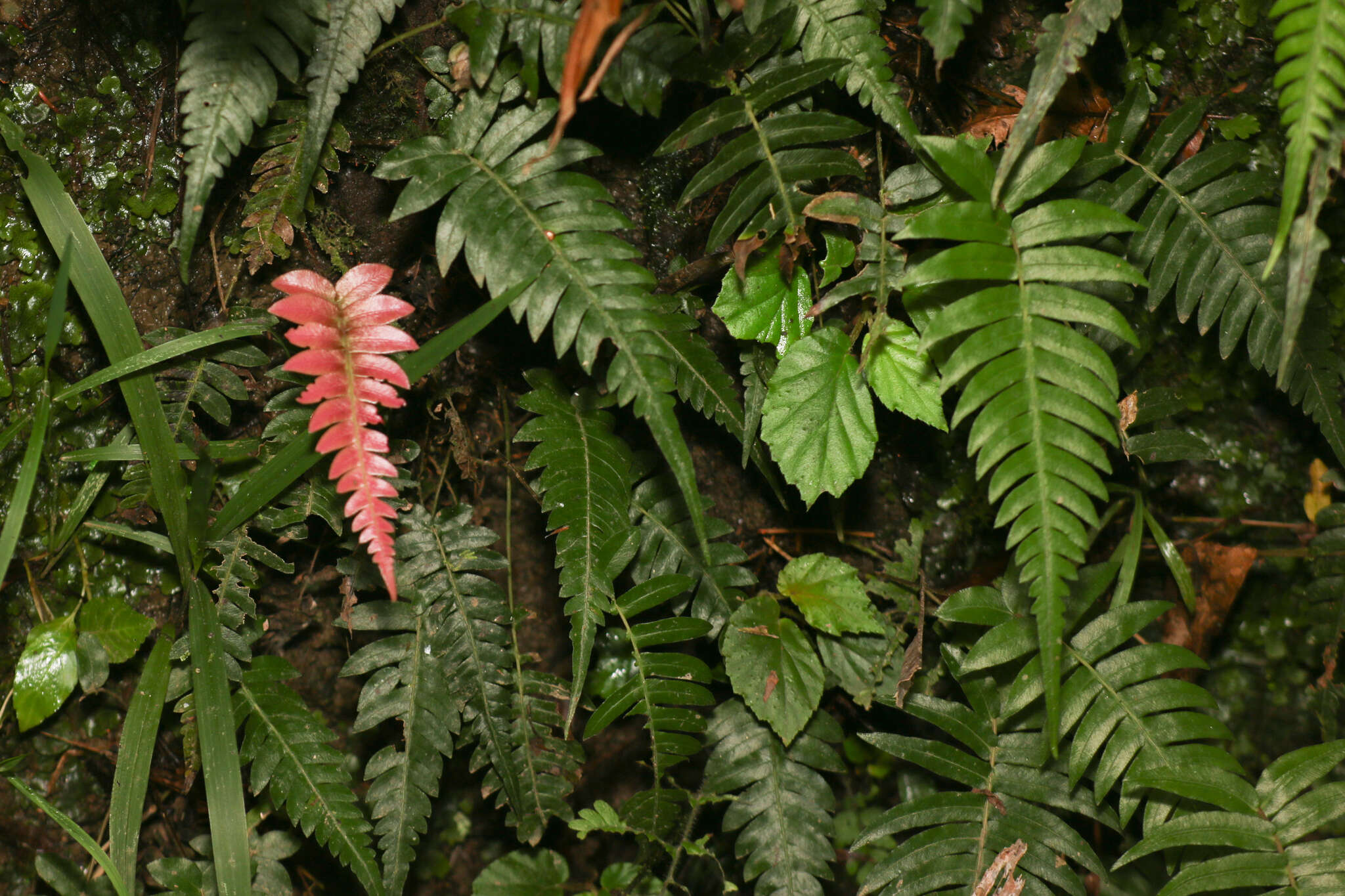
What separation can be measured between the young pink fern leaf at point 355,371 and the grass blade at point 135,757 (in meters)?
0.63

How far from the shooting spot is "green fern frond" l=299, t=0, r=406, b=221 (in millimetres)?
1570

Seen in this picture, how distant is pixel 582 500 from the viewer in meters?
1.75

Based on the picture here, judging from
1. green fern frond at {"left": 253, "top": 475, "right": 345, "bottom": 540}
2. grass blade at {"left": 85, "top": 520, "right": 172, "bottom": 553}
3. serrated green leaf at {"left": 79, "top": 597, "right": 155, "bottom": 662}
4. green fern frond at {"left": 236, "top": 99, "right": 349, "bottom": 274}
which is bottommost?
serrated green leaf at {"left": 79, "top": 597, "right": 155, "bottom": 662}

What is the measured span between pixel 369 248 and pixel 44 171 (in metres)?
0.64

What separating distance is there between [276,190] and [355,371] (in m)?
0.60

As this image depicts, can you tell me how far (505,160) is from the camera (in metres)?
1.66

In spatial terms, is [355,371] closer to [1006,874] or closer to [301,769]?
[301,769]

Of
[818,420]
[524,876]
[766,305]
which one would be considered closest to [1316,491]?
[818,420]

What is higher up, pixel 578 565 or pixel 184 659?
pixel 184 659

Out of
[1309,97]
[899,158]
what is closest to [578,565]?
[899,158]

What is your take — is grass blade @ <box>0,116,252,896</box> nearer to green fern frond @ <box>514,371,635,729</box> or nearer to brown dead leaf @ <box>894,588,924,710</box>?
green fern frond @ <box>514,371,635,729</box>

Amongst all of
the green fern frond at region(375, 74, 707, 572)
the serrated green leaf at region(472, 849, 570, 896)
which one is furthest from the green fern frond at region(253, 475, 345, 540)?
the serrated green leaf at region(472, 849, 570, 896)

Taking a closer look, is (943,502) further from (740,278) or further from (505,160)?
(505,160)

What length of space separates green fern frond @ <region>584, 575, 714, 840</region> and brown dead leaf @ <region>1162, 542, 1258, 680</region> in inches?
52.1
